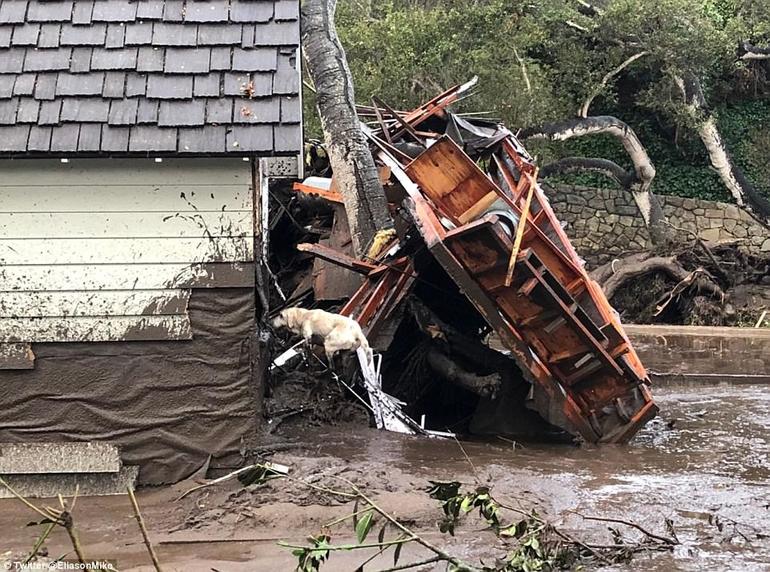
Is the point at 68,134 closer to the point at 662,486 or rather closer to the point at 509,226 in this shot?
the point at 509,226

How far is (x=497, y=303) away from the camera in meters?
7.64

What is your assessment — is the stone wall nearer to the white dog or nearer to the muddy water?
the muddy water

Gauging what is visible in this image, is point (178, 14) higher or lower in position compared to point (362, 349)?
higher

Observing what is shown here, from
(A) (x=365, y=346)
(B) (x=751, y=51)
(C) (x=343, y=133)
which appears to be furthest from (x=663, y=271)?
(A) (x=365, y=346)

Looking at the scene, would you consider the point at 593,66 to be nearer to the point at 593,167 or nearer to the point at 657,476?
the point at 593,167

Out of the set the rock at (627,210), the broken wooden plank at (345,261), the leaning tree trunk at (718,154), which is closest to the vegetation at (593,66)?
the leaning tree trunk at (718,154)

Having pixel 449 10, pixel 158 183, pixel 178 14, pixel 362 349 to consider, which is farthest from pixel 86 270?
pixel 449 10

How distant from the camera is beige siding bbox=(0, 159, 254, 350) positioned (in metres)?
6.19

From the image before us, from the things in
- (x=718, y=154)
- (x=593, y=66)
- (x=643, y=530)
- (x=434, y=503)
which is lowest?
(x=434, y=503)

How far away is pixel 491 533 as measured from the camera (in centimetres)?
518

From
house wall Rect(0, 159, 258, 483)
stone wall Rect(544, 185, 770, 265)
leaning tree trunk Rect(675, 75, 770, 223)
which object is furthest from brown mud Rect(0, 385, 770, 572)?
stone wall Rect(544, 185, 770, 265)

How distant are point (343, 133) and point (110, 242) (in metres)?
4.51

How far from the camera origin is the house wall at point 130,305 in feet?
20.3

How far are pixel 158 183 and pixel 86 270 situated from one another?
0.80 metres
